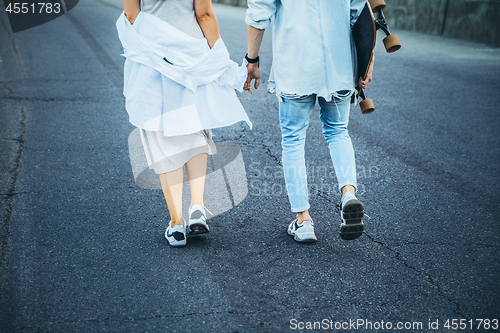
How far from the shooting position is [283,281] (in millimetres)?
2420

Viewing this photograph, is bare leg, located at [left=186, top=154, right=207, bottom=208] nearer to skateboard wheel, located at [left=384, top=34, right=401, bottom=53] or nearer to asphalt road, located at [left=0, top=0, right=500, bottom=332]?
asphalt road, located at [left=0, top=0, right=500, bottom=332]

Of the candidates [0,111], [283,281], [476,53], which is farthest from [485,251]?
[476,53]

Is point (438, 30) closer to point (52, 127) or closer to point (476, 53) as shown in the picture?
point (476, 53)

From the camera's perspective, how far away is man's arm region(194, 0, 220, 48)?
99.1 inches

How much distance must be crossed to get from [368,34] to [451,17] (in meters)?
10.1

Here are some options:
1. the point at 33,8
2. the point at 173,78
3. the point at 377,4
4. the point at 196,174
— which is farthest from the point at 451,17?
the point at 33,8

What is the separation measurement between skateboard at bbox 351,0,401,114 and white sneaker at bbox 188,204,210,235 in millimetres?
1260

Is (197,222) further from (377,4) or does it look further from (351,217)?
(377,4)

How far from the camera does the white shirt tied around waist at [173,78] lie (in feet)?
8.16

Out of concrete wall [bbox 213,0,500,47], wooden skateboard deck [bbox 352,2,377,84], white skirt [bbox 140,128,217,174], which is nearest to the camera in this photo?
wooden skateboard deck [bbox 352,2,377,84]

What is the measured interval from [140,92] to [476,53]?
8.25m

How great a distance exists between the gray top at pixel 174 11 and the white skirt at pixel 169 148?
2.03 feet

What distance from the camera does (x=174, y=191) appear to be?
275cm

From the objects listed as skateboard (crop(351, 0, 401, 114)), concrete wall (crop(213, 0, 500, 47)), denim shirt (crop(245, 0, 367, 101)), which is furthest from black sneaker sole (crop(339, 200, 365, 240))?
concrete wall (crop(213, 0, 500, 47))
